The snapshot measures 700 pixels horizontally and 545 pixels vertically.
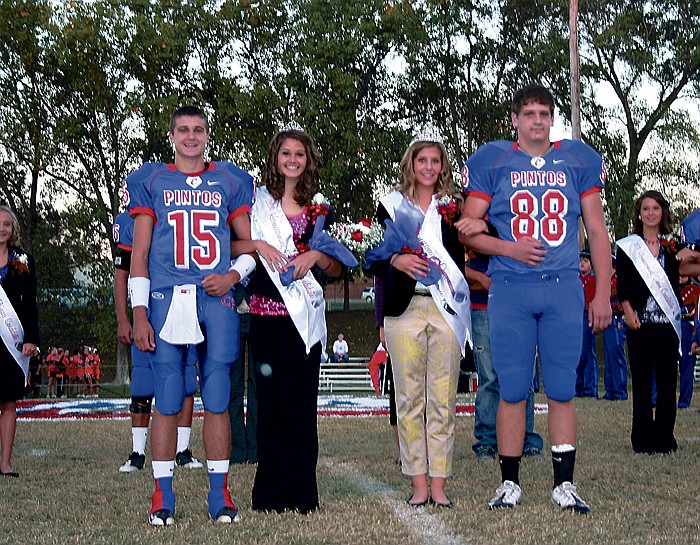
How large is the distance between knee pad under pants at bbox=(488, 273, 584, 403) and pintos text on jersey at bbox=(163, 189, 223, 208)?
1.51m

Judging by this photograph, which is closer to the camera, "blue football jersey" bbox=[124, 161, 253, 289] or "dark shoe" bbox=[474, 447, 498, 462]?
"blue football jersey" bbox=[124, 161, 253, 289]

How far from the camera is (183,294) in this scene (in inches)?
198

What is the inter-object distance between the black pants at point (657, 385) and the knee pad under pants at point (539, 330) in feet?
8.48

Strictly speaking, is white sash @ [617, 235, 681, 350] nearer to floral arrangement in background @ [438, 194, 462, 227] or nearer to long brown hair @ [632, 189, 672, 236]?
long brown hair @ [632, 189, 672, 236]

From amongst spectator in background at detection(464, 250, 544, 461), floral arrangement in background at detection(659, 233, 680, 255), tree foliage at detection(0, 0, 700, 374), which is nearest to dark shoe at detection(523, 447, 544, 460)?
spectator in background at detection(464, 250, 544, 461)

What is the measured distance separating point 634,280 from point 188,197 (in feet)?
13.2

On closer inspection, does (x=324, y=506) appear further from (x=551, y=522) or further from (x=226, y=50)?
A: (x=226, y=50)

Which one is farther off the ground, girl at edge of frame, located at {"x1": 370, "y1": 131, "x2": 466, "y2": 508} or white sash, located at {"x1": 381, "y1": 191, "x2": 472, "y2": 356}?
white sash, located at {"x1": 381, "y1": 191, "x2": 472, "y2": 356}

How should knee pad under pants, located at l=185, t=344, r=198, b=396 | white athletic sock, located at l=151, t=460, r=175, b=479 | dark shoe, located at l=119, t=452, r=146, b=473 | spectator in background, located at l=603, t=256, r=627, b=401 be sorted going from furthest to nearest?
spectator in background, located at l=603, t=256, r=627, b=401 → dark shoe, located at l=119, t=452, r=146, b=473 → knee pad under pants, located at l=185, t=344, r=198, b=396 → white athletic sock, located at l=151, t=460, r=175, b=479

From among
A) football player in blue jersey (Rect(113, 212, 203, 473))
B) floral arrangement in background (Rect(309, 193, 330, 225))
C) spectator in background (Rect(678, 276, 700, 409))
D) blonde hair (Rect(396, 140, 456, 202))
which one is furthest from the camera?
spectator in background (Rect(678, 276, 700, 409))

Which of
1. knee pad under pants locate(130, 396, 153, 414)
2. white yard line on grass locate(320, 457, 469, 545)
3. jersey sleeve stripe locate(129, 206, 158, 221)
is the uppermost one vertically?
jersey sleeve stripe locate(129, 206, 158, 221)

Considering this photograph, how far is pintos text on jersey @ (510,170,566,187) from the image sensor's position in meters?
5.28

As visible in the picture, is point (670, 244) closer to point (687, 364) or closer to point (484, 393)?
point (484, 393)

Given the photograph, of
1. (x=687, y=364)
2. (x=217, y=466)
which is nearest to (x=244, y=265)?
(x=217, y=466)
